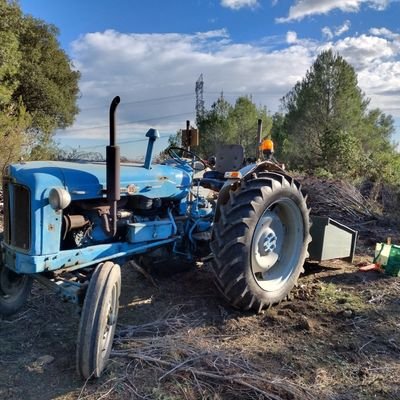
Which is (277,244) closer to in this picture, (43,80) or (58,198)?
(58,198)

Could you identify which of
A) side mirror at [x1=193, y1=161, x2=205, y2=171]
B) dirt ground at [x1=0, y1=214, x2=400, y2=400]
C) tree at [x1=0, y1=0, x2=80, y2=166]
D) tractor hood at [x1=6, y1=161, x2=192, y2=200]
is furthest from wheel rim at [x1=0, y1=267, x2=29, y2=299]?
tree at [x1=0, y1=0, x2=80, y2=166]

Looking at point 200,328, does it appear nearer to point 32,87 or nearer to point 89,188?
point 89,188

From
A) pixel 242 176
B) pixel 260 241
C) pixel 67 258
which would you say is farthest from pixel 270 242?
pixel 67 258

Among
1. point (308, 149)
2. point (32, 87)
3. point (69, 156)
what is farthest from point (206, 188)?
point (308, 149)

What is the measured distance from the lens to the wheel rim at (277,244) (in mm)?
4367

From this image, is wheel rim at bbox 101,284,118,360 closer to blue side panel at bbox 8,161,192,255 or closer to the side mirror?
blue side panel at bbox 8,161,192,255

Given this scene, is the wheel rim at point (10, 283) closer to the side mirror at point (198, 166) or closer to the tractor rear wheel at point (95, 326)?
the tractor rear wheel at point (95, 326)

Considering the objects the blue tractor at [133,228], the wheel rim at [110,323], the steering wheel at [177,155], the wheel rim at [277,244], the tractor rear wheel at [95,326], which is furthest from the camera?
the steering wheel at [177,155]

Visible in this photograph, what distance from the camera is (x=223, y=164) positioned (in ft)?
17.5

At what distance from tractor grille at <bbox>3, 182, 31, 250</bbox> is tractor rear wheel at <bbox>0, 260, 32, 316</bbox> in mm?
532

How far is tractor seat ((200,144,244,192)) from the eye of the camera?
5.11m

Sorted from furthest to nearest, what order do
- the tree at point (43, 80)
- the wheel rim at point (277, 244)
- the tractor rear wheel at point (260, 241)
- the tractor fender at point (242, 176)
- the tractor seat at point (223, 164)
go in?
the tree at point (43, 80), the tractor seat at point (223, 164), the wheel rim at point (277, 244), the tractor fender at point (242, 176), the tractor rear wheel at point (260, 241)

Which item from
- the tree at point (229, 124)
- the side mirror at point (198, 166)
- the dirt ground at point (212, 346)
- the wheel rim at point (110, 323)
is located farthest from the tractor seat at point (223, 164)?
the tree at point (229, 124)

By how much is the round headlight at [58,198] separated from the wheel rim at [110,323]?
68 centimetres
